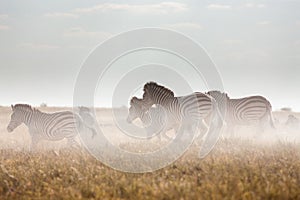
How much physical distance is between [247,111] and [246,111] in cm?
8

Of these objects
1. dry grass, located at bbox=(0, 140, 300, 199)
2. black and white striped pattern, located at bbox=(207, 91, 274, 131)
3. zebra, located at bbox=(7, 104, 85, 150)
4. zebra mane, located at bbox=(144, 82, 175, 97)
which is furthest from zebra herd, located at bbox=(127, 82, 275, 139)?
dry grass, located at bbox=(0, 140, 300, 199)

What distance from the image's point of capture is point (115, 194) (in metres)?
Answer: 8.32

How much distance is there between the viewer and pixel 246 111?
24641 mm

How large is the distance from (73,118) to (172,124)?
17.5 ft

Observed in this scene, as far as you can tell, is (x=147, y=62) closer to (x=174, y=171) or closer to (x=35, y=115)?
(x=174, y=171)

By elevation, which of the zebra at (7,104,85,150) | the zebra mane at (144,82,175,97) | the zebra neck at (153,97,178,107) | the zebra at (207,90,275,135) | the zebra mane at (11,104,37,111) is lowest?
the zebra at (7,104,85,150)

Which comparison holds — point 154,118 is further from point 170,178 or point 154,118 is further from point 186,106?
point 170,178

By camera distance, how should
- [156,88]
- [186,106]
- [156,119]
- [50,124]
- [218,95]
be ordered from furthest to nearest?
[218,95] < [50,124] < [156,119] < [156,88] < [186,106]

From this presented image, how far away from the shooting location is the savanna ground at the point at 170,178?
26.2 feet

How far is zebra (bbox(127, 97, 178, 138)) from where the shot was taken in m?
18.8

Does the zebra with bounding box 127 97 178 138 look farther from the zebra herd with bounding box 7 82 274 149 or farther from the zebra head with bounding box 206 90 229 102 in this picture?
the zebra head with bounding box 206 90 229 102

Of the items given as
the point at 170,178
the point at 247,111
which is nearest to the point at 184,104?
the point at 170,178

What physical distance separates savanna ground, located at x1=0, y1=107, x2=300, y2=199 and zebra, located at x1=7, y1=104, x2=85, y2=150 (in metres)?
7.68

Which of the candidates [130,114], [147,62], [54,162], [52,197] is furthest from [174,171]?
[130,114]
